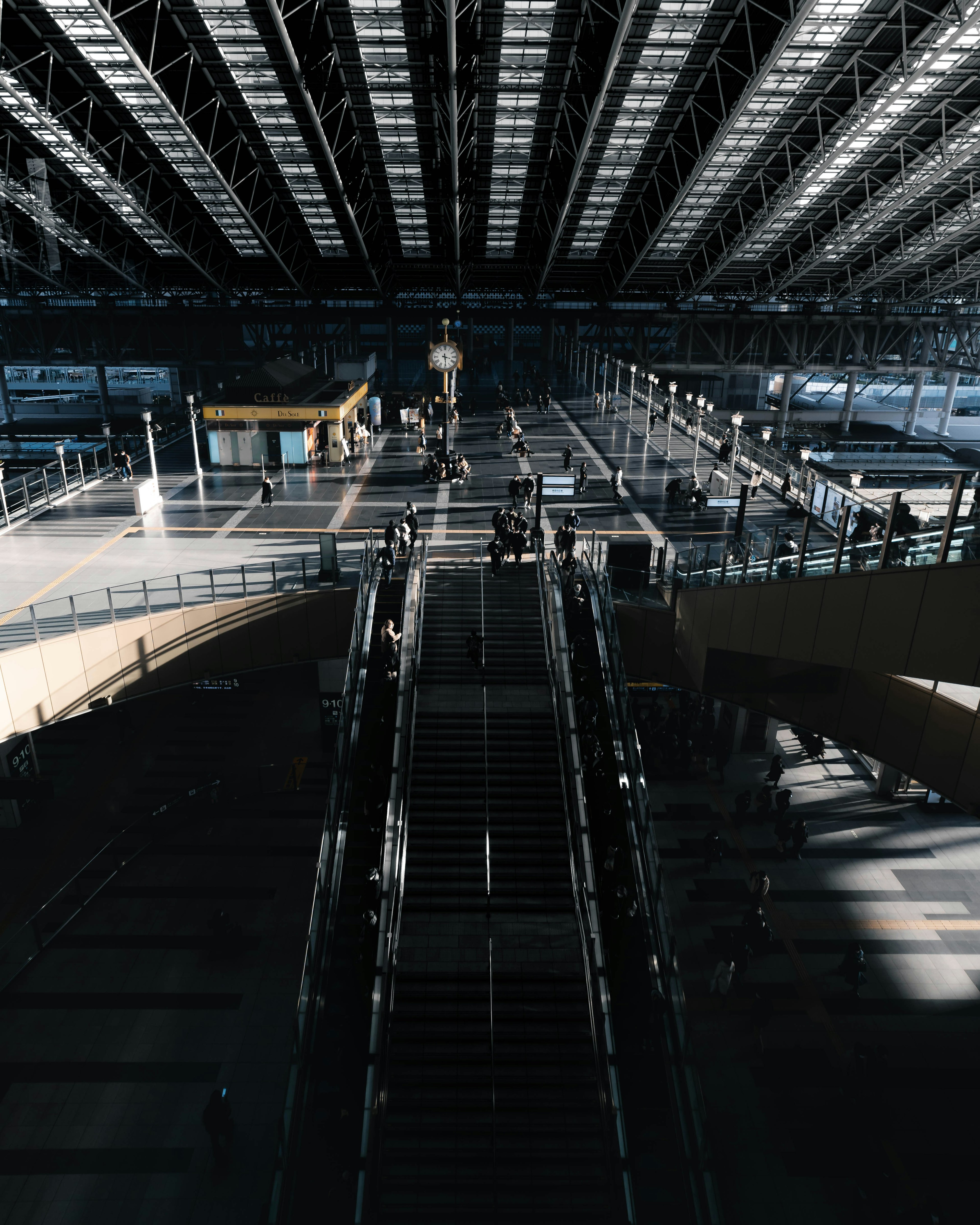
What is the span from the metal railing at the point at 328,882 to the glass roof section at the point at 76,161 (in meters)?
24.6

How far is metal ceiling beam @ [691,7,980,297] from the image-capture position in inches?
912

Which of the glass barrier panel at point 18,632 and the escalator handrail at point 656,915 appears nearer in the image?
the escalator handrail at point 656,915

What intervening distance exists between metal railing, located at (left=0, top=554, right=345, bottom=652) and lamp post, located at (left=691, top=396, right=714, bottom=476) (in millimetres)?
17013

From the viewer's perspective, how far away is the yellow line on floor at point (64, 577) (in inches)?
650

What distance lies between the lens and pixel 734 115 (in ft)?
91.6

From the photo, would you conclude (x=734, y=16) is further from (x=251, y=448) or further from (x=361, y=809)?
(x=361, y=809)

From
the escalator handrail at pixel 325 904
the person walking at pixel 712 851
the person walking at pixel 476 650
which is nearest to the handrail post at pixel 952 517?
the person walking at pixel 476 650

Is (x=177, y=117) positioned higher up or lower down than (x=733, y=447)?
higher up

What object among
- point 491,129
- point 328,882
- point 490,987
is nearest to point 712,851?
point 490,987

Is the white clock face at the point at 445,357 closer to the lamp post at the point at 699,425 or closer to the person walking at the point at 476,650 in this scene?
the lamp post at the point at 699,425

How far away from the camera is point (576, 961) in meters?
12.9

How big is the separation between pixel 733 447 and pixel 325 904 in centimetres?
2168

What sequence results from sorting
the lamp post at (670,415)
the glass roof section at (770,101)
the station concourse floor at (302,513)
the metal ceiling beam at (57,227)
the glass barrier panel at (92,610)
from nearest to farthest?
1. the glass barrier panel at (92,610)
2. the station concourse floor at (302,513)
3. the glass roof section at (770,101)
4. the metal ceiling beam at (57,227)
5. the lamp post at (670,415)

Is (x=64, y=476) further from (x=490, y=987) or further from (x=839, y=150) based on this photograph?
(x=839, y=150)
